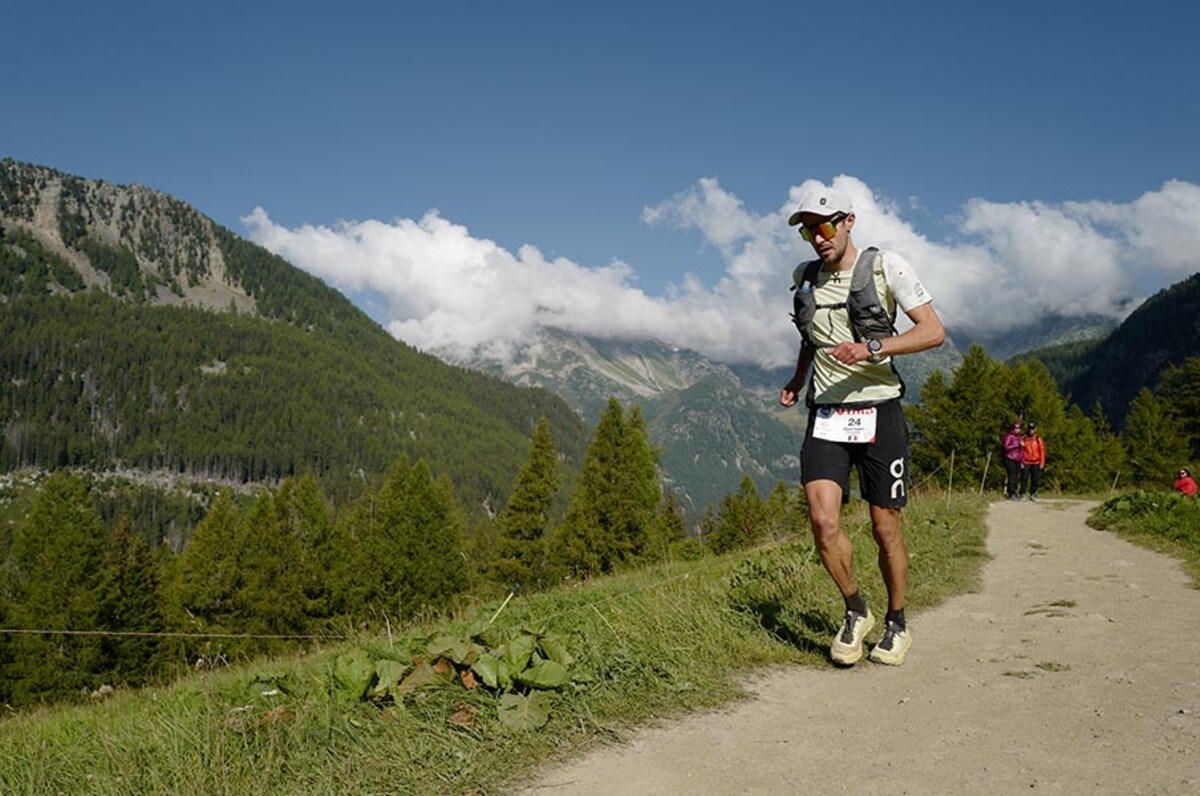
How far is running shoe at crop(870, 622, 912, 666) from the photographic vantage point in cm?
450

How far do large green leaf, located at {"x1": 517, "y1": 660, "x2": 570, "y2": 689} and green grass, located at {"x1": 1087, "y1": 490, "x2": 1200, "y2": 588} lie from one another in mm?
7652

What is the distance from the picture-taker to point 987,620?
5781mm

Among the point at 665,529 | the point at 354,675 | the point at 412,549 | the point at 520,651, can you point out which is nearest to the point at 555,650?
the point at 520,651

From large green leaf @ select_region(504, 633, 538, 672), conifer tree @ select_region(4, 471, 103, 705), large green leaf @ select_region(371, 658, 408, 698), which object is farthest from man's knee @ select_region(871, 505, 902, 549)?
conifer tree @ select_region(4, 471, 103, 705)

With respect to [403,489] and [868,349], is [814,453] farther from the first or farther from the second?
[403,489]

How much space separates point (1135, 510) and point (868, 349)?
11.2m

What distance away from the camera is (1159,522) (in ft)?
35.5

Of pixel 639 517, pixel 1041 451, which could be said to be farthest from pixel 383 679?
pixel 639 517

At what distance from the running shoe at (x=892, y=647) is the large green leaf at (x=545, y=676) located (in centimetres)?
213

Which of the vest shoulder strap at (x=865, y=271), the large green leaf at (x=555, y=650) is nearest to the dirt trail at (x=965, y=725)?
the large green leaf at (x=555, y=650)

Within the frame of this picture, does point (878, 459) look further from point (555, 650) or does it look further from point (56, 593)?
point (56, 593)

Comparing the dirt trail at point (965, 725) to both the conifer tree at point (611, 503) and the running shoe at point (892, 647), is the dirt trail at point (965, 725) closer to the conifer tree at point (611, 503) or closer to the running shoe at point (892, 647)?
the running shoe at point (892, 647)

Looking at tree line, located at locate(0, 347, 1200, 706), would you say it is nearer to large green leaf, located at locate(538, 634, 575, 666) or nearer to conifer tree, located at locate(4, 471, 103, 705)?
conifer tree, located at locate(4, 471, 103, 705)

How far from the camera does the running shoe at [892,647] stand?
14.8ft
